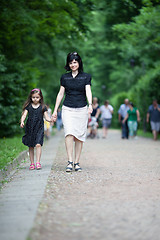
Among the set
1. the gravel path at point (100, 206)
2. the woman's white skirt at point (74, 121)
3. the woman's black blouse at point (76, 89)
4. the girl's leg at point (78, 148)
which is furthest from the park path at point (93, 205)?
the woman's black blouse at point (76, 89)

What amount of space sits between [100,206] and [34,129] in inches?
143

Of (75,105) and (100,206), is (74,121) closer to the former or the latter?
(75,105)

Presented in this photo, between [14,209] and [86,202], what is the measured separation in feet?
3.17

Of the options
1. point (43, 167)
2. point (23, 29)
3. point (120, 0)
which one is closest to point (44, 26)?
point (23, 29)

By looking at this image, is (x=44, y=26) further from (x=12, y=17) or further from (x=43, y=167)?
(x=43, y=167)

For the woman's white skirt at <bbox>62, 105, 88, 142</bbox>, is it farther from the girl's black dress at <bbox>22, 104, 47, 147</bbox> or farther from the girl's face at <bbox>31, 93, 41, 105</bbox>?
the girl's face at <bbox>31, 93, 41, 105</bbox>

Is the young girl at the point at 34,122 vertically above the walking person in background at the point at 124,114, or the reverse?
the young girl at the point at 34,122

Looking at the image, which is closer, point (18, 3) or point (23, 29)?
point (18, 3)

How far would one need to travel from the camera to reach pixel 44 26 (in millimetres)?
16719

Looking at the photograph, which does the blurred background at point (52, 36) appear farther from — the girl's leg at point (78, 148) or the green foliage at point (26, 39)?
the girl's leg at point (78, 148)

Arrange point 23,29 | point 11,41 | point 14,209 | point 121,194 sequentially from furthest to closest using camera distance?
point 11,41
point 23,29
point 121,194
point 14,209

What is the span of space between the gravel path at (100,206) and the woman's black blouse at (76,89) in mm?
1290

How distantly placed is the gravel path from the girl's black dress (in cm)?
67

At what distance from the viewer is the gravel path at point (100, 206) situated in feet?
13.3
